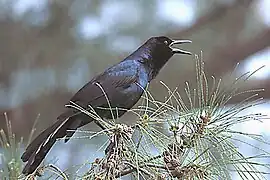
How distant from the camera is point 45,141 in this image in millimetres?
945

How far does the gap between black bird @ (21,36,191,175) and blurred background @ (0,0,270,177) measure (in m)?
0.74

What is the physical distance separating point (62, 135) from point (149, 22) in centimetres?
127

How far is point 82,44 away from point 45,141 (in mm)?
1171

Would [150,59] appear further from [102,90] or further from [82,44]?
[82,44]

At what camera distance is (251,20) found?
223cm

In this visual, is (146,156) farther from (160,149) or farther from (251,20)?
(251,20)

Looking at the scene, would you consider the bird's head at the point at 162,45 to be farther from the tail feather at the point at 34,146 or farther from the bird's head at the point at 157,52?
the tail feather at the point at 34,146

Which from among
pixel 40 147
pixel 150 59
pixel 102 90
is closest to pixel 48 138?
pixel 40 147

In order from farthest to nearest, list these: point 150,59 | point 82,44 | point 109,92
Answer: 1. point 82,44
2. point 150,59
3. point 109,92

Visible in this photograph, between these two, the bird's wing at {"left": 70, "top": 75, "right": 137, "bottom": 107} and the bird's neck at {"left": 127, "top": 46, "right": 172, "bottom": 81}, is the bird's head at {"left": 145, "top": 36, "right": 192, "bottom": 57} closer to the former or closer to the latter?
the bird's neck at {"left": 127, "top": 46, "right": 172, "bottom": 81}

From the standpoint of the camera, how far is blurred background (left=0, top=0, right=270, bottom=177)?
2.03 m

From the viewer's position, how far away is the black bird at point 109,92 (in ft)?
3.11

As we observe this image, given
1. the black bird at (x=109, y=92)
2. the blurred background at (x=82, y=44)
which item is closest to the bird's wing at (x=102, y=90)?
the black bird at (x=109, y=92)

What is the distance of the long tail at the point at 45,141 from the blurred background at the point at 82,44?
0.99 m
